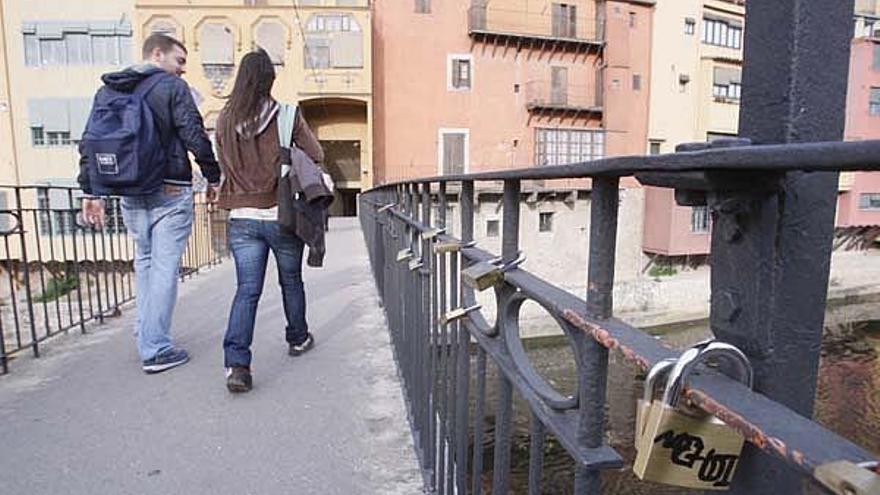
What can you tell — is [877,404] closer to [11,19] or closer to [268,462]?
[268,462]

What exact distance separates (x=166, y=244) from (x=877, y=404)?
59.5 ft

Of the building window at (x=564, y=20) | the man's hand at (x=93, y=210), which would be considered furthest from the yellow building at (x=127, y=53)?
the man's hand at (x=93, y=210)

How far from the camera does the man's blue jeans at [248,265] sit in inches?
116

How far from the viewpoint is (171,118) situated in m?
3.08

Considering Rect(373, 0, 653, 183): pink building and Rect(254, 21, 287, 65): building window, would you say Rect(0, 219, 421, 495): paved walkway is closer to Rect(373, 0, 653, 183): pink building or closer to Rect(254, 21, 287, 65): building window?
Rect(373, 0, 653, 183): pink building

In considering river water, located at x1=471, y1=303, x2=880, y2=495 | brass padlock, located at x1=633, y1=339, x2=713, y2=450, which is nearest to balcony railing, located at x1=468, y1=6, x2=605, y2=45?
river water, located at x1=471, y1=303, x2=880, y2=495

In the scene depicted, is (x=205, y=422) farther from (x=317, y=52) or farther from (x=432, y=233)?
(x=317, y=52)

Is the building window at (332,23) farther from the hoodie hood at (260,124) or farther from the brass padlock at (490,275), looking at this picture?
the brass padlock at (490,275)

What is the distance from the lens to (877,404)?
1525cm

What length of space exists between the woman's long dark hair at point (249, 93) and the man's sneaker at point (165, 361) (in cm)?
136

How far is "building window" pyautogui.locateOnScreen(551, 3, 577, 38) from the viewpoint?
86.1ft

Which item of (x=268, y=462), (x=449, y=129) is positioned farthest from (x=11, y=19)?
(x=268, y=462)

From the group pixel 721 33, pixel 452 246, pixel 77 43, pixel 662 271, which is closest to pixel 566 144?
pixel 662 271

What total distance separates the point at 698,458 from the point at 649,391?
72 mm
